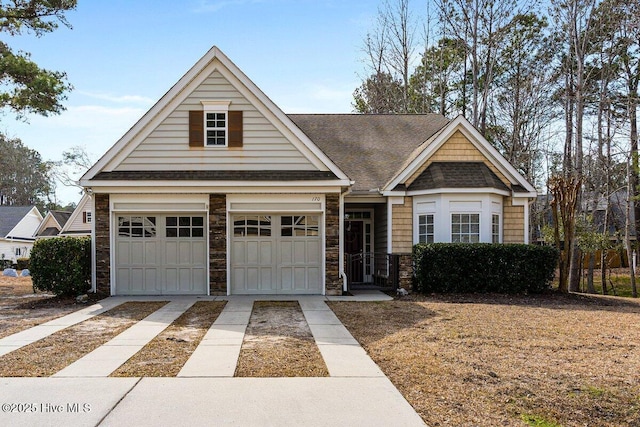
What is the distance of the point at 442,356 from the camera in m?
7.06

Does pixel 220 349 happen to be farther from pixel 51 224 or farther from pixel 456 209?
pixel 51 224

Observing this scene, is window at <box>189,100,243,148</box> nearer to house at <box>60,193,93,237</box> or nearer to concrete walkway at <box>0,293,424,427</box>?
concrete walkway at <box>0,293,424,427</box>

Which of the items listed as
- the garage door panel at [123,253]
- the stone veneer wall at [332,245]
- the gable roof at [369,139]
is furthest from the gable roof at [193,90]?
the gable roof at [369,139]

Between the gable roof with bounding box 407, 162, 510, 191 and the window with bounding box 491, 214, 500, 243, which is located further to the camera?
the window with bounding box 491, 214, 500, 243

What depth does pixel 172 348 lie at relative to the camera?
7527mm

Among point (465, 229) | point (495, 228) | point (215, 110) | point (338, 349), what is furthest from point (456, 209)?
point (338, 349)

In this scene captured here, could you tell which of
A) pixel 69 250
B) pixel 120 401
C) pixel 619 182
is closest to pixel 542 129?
pixel 619 182

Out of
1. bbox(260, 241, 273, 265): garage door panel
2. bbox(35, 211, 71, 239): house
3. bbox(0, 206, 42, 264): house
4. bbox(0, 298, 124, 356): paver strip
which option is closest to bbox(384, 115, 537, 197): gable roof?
bbox(260, 241, 273, 265): garage door panel

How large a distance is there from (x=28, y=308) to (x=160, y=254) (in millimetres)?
3218

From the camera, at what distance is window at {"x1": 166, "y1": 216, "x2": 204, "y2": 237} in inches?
551

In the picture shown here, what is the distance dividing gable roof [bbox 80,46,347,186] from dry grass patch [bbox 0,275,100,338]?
11.4ft

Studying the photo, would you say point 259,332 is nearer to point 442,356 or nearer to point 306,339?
point 306,339

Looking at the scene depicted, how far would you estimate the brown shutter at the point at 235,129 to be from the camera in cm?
1397

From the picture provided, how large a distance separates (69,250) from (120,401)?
929 centimetres
